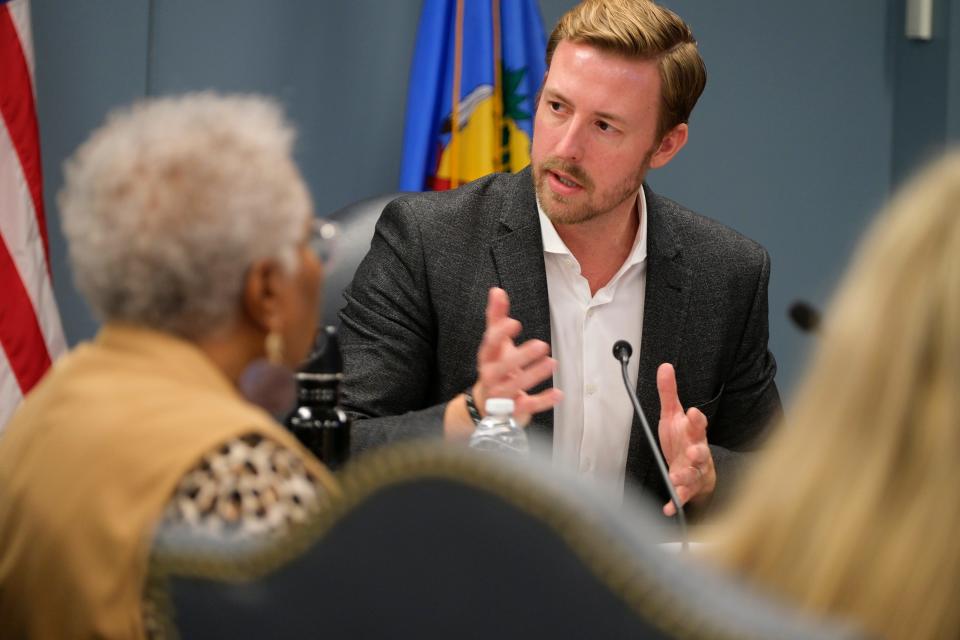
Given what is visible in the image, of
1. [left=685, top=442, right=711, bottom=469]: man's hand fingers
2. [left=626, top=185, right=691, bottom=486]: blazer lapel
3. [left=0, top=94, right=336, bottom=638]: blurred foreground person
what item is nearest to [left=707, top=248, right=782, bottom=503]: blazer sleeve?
[left=626, top=185, right=691, bottom=486]: blazer lapel

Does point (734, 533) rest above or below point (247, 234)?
below

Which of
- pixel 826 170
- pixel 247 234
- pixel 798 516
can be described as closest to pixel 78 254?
pixel 247 234

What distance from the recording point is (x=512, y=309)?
95.2 inches

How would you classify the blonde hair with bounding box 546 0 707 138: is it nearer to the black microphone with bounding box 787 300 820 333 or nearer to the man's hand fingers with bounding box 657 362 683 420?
the man's hand fingers with bounding box 657 362 683 420

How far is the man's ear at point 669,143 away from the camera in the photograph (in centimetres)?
273

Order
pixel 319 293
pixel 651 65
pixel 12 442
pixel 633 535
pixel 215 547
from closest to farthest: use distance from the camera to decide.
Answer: pixel 633 535 < pixel 215 547 < pixel 12 442 < pixel 319 293 < pixel 651 65

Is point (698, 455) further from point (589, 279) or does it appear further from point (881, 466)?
point (881, 466)

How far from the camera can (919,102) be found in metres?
4.46

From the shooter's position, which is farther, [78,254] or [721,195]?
[721,195]

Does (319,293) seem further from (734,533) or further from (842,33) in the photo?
(842,33)

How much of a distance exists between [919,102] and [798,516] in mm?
4100

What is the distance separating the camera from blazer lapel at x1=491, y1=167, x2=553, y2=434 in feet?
7.91

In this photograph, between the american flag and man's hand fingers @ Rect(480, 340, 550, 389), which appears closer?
man's hand fingers @ Rect(480, 340, 550, 389)

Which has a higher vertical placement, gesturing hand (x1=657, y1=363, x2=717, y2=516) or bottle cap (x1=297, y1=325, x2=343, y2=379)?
bottle cap (x1=297, y1=325, x2=343, y2=379)
